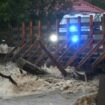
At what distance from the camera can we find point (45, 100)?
14453 millimetres

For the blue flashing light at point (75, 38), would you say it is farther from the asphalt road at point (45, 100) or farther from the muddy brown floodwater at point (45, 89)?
the asphalt road at point (45, 100)

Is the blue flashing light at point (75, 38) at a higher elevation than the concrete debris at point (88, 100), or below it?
higher

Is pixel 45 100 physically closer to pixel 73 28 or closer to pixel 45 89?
pixel 45 89

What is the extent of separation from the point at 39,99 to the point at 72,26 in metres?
5.08

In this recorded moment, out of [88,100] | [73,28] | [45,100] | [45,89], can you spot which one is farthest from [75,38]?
[88,100]

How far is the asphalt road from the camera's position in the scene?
1394cm

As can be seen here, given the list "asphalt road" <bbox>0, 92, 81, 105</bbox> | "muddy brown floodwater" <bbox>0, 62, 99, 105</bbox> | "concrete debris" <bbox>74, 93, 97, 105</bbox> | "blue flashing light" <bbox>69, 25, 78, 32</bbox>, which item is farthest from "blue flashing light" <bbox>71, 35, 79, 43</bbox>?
"concrete debris" <bbox>74, 93, 97, 105</bbox>

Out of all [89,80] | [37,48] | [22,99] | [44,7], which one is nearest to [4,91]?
[22,99]

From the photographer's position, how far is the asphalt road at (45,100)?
Result: 1394 cm

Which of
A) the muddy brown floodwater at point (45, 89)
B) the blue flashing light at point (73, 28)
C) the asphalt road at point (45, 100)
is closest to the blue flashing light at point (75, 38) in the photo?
the blue flashing light at point (73, 28)

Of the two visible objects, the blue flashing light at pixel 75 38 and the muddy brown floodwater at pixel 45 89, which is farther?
the blue flashing light at pixel 75 38

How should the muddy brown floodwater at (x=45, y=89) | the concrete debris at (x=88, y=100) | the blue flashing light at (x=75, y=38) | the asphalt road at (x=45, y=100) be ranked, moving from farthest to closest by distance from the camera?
the blue flashing light at (x=75, y=38)
the muddy brown floodwater at (x=45, y=89)
the asphalt road at (x=45, y=100)
the concrete debris at (x=88, y=100)

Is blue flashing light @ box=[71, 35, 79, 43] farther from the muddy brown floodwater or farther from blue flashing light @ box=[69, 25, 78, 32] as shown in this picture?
the muddy brown floodwater

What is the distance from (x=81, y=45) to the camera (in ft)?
60.8
